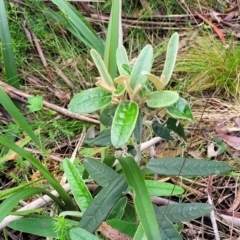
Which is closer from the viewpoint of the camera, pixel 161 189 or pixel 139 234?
pixel 139 234

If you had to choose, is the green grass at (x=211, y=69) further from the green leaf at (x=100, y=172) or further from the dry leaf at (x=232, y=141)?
the green leaf at (x=100, y=172)

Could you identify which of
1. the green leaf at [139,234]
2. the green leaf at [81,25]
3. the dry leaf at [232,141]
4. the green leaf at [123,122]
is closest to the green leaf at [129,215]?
the green leaf at [139,234]

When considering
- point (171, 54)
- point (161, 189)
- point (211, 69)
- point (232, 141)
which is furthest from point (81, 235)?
point (211, 69)

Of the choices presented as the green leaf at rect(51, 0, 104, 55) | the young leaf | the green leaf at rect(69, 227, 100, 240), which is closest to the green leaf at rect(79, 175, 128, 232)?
the green leaf at rect(69, 227, 100, 240)

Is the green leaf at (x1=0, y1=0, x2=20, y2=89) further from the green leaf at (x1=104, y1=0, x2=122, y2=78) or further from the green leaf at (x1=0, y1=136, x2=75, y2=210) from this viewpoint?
the green leaf at (x1=0, y1=136, x2=75, y2=210)

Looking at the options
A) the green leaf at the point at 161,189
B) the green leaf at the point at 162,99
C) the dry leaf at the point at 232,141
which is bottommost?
the dry leaf at the point at 232,141

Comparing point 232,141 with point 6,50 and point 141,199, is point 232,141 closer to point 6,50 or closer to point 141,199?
point 141,199
